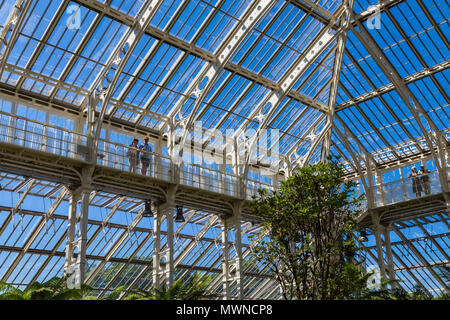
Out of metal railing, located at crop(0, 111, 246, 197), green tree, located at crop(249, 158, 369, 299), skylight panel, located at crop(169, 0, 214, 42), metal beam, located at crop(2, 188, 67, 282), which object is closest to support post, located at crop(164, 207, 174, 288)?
metal railing, located at crop(0, 111, 246, 197)

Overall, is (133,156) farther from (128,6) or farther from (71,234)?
(128,6)

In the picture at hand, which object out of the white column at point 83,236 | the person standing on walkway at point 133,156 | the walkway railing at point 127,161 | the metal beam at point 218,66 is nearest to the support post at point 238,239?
the walkway railing at point 127,161

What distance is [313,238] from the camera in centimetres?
1458

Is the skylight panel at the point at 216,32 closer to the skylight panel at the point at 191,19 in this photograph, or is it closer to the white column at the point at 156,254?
the skylight panel at the point at 191,19

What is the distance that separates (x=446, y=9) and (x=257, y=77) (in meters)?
10.4

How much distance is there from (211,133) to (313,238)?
50.9 ft

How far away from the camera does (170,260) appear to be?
76.6 feet

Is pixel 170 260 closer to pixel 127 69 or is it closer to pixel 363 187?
pixel 127 69

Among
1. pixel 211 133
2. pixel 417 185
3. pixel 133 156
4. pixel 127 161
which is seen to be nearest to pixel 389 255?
pixel 417 185

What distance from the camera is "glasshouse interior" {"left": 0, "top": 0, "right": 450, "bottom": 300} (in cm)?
2053

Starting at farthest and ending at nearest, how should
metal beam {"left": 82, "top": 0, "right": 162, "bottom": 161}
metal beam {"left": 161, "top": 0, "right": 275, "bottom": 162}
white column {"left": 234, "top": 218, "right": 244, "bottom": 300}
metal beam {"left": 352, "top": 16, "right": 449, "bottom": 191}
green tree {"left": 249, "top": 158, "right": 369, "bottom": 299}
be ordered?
1. metal beam {"left": 352, "top": 16, "right": 449, "bottom": 191}
2. white column {"left": 234, "top": 218, "right": 244, "bottom": 300}
3. metal beam {"left": 161, "top": 0, "right": 275, "bottom": 162}
4. metal beam {"left": 82, "top": 0, "right": 162, "bottom": 161}
5. green tree {"left": 249, "top": 158, "right": 369, "bottom": 299}

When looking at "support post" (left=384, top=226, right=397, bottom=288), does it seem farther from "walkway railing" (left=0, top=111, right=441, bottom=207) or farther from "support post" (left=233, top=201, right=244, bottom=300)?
"support post" (left=233, top=201, right=244, bottom=300)

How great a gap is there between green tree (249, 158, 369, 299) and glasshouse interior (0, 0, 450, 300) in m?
0.06

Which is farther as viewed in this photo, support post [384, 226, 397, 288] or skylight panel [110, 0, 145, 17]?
support post [384, 226, 397, 288]
